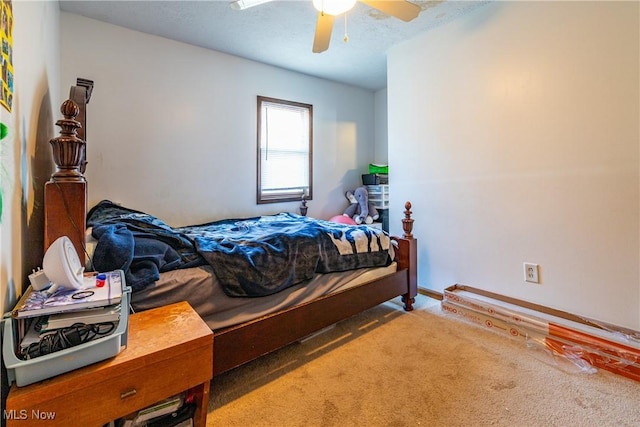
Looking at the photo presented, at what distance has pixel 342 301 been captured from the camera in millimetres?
2039

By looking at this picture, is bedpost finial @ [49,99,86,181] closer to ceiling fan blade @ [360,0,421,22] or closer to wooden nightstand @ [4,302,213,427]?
wooden nightstand @ [4,302,213,427]

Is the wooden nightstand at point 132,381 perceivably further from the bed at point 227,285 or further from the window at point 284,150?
the window at point 284,150

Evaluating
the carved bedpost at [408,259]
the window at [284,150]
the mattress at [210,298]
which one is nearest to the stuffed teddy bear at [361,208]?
the window at [284,150]

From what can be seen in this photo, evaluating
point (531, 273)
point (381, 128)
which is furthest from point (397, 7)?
point (381, 128)

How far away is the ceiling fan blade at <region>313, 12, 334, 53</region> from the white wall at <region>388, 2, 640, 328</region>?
4.10 ft

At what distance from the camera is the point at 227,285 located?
62.1 inches

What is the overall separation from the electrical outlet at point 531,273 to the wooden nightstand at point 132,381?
226cm

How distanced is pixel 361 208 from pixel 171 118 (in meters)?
2.25

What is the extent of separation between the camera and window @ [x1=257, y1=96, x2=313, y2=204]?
11.2 feet

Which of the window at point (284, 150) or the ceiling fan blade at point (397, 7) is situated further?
the window at point (284, 150)

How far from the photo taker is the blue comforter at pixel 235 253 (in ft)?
4.49

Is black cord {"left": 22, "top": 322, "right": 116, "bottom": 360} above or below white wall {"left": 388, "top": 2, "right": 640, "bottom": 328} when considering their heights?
below

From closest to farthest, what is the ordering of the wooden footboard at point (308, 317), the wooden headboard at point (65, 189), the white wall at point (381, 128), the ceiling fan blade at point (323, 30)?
the wooden headboard at point (65, 189) → the wooden footboard at point (308, 317) → the ceiling fan blade at point (323, 30) → the white wall at point (381, 128)

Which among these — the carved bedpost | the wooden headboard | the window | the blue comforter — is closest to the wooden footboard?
the carved bedpost
